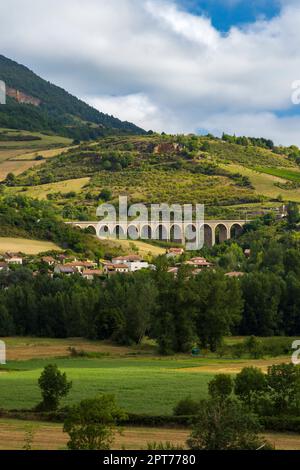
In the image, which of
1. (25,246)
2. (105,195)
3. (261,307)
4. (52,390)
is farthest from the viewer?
(105,195)

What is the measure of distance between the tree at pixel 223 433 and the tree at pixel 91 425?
8.69ft

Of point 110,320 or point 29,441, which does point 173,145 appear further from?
point 29,441

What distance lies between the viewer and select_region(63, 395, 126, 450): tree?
2089 cm

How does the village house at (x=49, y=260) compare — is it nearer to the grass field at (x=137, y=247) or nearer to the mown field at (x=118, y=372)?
the grass field at (x=137, y=247)

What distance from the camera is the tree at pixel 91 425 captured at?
20891 millimetres

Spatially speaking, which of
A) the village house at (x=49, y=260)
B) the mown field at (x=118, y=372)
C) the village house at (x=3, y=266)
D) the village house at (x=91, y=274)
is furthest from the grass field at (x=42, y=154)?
the mown field at (x=118, y=372)

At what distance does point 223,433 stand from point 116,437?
801 centimetres

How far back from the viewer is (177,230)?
133 meters

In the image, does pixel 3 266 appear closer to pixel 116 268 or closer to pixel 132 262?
pixel 116 268

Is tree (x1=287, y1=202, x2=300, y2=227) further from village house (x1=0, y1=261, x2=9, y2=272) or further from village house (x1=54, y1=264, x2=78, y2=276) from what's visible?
village house (x1=0, y1=261, x2=9, y2=272)

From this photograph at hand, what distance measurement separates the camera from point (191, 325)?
191 ft

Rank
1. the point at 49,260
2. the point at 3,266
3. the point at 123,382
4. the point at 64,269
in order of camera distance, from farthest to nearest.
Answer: the point at 49,260 < the point at 3,266 < the point at 64,269 < the point at 123,382

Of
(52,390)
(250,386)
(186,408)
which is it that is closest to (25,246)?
(52,390)
